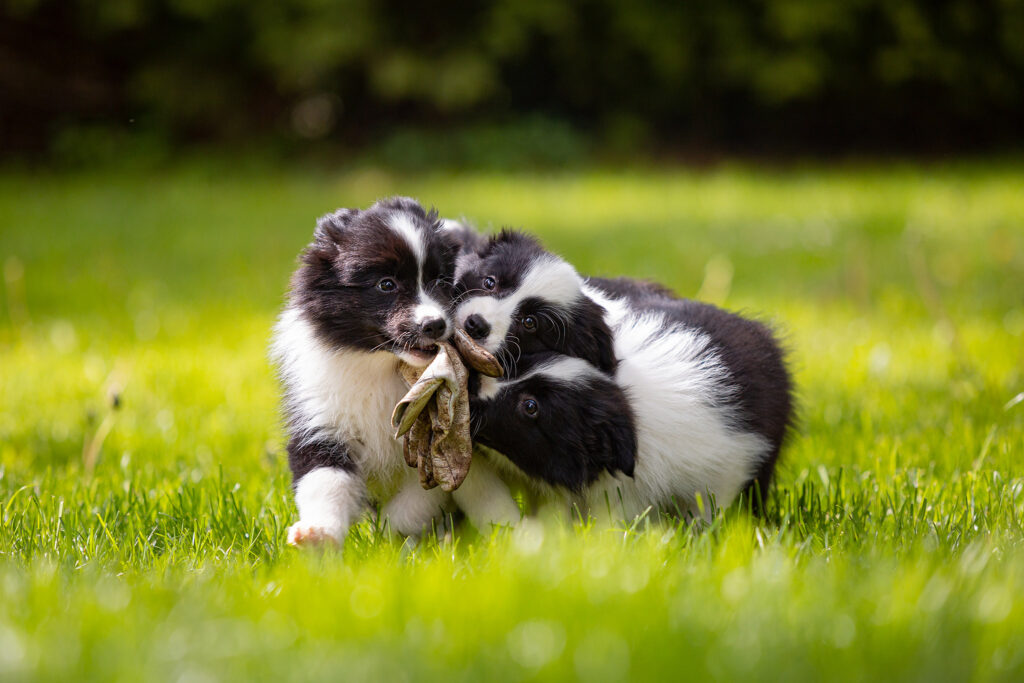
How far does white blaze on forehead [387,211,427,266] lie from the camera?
2805mm

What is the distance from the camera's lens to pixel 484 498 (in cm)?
276

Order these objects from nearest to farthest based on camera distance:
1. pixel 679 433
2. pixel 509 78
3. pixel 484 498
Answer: pixel 484 498
pixel 679 433
pixel 509 78

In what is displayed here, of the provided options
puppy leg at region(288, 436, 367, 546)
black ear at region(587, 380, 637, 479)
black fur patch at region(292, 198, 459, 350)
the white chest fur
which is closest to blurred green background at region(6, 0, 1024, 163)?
A: black fur patch at region(292, 198, 459, 350)

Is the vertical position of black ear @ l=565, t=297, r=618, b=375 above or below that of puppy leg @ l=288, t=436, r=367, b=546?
above

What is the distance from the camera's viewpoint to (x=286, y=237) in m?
9.02

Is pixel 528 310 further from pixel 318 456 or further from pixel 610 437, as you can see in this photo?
pixel 318 456

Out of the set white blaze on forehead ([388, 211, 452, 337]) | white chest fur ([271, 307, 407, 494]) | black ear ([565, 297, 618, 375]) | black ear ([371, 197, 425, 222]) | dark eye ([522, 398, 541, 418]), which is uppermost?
black ear ([371, 197, 425, 222])

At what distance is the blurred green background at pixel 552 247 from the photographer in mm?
1804

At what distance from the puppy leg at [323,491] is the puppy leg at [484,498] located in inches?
11.0

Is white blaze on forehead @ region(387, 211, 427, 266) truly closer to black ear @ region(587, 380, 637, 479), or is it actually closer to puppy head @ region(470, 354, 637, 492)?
puppy head @ region(470, 354, 637, 492)

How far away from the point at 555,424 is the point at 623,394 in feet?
0.85

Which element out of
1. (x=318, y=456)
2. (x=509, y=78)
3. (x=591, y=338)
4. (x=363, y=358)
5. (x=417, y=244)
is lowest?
(x=318, y=456)

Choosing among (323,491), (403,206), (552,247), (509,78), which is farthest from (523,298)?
(509,78)

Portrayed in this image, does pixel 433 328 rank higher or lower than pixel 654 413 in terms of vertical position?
higher
